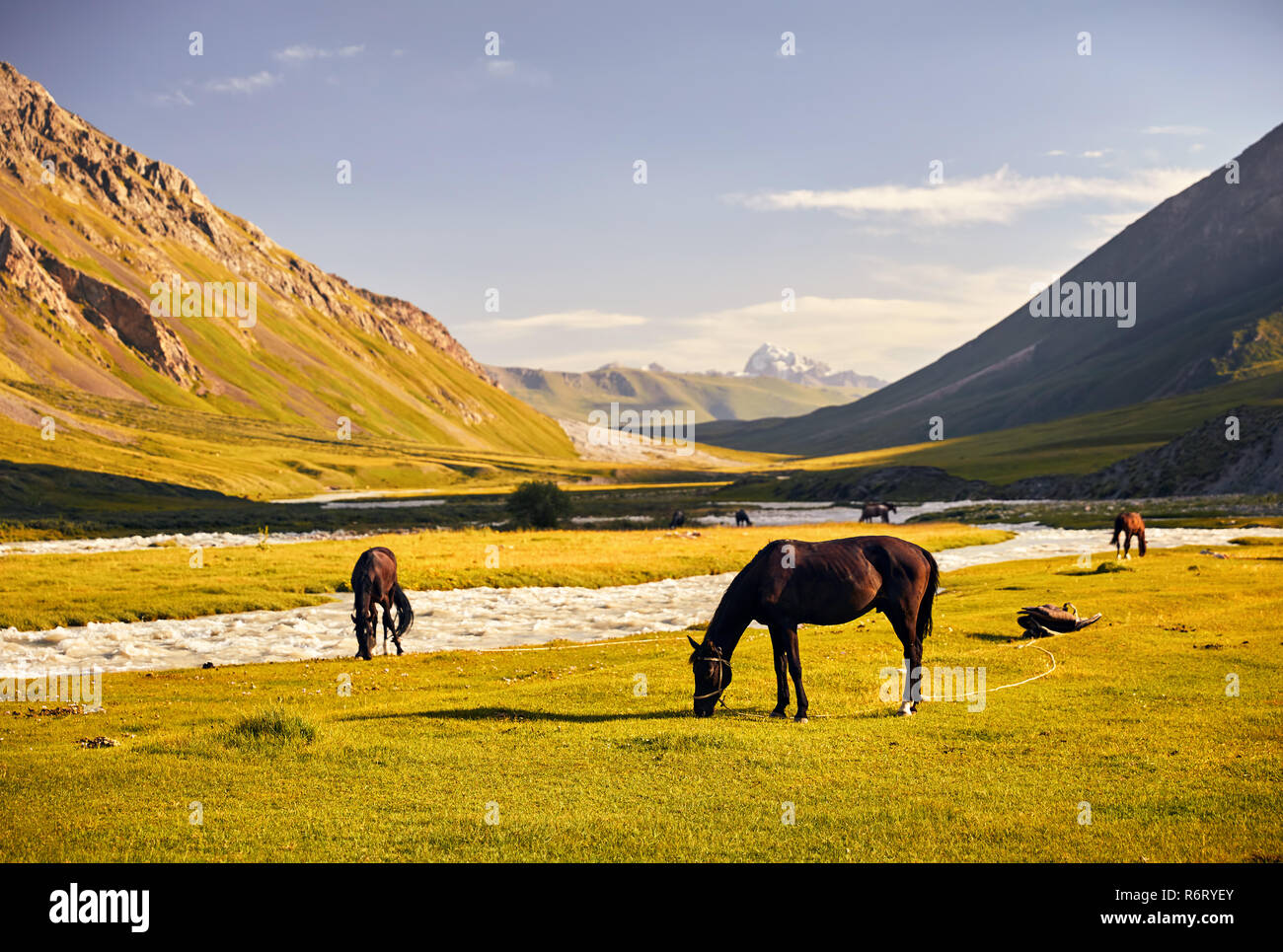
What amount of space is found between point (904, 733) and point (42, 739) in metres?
18.6

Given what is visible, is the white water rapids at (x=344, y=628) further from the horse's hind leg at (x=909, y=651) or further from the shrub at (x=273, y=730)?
the horse's hind leg at (x=909, y=651)

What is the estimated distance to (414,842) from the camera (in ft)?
40.5

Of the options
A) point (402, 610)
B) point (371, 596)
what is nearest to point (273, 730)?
point (371, 596)

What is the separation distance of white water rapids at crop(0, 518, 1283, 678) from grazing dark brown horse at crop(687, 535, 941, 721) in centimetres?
1845

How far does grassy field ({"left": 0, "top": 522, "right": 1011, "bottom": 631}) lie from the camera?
43.7m

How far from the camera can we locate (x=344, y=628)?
134 ft

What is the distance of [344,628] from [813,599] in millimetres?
28237

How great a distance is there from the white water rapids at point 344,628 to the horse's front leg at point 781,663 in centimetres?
1882

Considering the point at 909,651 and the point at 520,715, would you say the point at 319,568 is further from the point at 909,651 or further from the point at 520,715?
the point at 909,651

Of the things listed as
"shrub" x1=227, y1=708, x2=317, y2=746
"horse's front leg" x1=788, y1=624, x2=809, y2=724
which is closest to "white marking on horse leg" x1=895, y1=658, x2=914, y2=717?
"horse's front leg" x1=788, y1=624, x2=809, y2=724

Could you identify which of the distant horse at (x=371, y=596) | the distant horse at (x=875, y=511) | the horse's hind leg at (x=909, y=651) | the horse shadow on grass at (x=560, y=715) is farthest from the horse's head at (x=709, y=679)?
the distant horse at (x=875, y=511)
